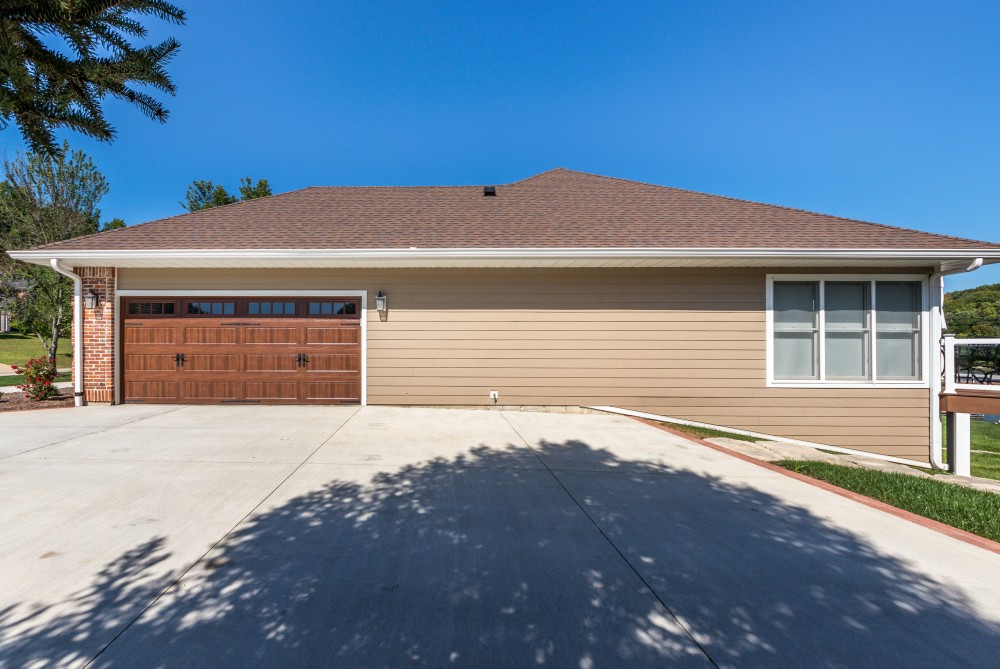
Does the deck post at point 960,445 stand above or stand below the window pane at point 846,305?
below

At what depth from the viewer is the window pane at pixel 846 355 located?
698cm

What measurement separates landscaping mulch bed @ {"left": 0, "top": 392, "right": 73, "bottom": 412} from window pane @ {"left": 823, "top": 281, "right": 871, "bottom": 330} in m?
13.2

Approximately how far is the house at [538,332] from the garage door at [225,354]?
3 centimetres

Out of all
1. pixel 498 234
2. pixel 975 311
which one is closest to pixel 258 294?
pixel 498 234

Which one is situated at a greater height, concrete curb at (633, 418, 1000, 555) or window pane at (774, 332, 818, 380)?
window pane at (774, 332, 818, 380)

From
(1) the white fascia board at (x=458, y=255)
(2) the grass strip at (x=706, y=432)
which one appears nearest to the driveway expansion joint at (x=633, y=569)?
(2) the grass strip at (x=706, y=432)

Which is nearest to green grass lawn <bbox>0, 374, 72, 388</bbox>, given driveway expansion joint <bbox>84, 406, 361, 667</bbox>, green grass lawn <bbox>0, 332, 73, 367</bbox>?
green grass lawn <bbox>0, 332, 73, 367</bbox>

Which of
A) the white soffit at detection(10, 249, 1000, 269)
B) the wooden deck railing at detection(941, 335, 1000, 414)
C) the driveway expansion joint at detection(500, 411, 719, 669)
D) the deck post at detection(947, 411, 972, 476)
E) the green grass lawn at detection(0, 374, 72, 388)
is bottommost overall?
the deck post at detection(947, 411, 972, 476)

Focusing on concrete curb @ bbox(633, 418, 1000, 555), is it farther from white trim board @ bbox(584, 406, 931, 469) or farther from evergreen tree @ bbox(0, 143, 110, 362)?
evergreen tree @ bbox(0, 143, 110, 362)

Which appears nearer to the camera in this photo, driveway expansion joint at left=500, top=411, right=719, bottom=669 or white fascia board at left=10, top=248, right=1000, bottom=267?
driveway expansion joint at left=500, top=411, right=719, bottom=669

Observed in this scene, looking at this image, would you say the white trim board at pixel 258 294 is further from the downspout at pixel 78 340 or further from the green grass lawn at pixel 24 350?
the green grass lawn at pixel 24 350

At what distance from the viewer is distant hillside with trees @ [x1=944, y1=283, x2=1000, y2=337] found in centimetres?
2859

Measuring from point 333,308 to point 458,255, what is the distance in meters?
2.55

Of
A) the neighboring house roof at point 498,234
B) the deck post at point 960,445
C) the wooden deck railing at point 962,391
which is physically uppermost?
the neighboring house roof at point 498,234
